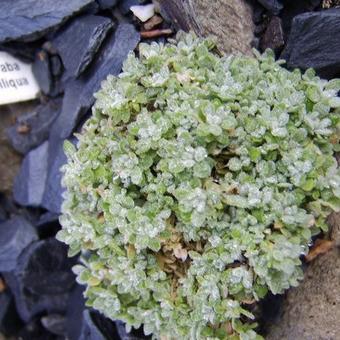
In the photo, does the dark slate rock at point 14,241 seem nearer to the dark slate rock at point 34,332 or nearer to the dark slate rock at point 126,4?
the dark slate rock at point 34,332

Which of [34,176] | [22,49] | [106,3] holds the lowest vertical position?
[34,176]

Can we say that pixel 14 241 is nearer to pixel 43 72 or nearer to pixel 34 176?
pixel 34 176

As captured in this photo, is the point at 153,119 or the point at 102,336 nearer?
the point at 153,119

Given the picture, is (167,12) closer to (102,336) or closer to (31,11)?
(31,11)

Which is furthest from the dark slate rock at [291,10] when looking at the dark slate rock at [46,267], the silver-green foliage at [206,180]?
the dark slate rock at [46,267]

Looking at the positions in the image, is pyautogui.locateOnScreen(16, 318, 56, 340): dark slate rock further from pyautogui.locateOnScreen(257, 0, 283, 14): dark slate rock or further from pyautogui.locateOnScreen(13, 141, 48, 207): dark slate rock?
pyautogui.locateOnScreen(257, 0, 283, 14): dark slate rock

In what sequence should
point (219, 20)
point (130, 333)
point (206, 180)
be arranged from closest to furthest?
point (206, 180)
point (219, 20)
point (130, 333)

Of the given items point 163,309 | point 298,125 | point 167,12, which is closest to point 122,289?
point 163,309

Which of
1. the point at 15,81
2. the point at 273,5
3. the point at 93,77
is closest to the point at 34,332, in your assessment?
the point at 15,81
